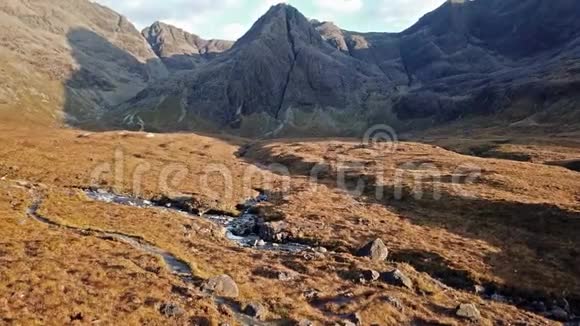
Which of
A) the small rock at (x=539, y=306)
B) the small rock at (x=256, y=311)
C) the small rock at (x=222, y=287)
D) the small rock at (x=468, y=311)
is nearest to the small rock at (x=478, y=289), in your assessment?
the small rock at (x=539, y=306)

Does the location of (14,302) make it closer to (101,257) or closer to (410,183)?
(101,257)

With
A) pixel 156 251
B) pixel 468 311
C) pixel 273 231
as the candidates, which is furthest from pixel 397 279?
pixel 156 251

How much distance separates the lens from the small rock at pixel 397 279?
36.3 metres

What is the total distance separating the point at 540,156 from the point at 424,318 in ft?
304

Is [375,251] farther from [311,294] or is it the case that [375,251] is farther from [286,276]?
[311,294]

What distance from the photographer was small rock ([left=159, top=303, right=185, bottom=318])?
28016 mm

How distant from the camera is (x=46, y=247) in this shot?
38.2m

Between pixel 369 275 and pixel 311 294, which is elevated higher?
pixel 369 275

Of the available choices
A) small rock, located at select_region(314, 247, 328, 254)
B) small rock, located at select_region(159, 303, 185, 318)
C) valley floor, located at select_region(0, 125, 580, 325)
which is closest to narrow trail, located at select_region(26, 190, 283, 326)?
valley floor, located at select_region(0, 125, 580, 325)

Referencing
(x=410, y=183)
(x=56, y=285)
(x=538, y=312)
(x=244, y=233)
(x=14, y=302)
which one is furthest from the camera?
(x=410, y=183)

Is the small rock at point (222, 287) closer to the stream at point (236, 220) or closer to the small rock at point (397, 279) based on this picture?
the small rock at point (397, 279)

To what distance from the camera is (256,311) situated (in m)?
29.8

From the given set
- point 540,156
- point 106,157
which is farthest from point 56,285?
point 540,156

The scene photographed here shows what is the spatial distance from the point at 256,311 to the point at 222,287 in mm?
3759
